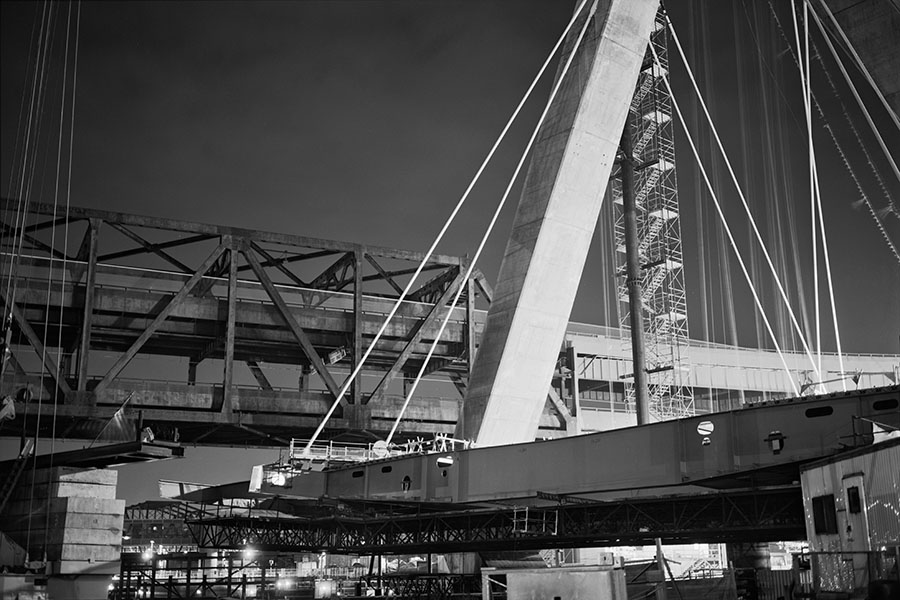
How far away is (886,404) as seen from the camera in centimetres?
1841

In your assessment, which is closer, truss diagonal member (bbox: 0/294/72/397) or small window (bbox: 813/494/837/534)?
small window (bbox: 813/494/837/534)

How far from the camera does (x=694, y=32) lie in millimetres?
46188

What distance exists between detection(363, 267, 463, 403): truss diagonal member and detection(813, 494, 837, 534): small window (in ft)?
96.9

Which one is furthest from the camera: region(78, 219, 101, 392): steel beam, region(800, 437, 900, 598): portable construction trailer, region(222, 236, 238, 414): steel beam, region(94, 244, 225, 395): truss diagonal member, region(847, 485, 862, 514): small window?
region(222, 236, 238, 414): steel beam

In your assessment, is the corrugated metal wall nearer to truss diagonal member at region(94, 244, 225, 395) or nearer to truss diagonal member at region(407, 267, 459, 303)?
truss diagonal member at region(94, 244, 225, 395)

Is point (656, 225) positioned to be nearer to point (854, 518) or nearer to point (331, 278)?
point (331, 278)

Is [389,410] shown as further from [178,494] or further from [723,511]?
[723,511]

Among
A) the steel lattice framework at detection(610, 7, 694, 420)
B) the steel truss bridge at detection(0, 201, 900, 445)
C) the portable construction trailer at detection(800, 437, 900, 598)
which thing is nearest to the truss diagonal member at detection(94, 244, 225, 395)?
the steel truss bridge at detection(0, 201, 900, 445)

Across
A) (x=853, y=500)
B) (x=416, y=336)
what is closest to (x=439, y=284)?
(x=416, y=336)

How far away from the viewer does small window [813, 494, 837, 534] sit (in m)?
17.4

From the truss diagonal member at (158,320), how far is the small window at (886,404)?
33010 millimetres

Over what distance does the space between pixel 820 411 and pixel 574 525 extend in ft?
25.0

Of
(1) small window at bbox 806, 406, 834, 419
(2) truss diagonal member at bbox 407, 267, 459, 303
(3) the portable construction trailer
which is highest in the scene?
(2) truss diagonal member at bbox 407, 267, 459, 303

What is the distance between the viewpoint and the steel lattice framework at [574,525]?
826 inches
